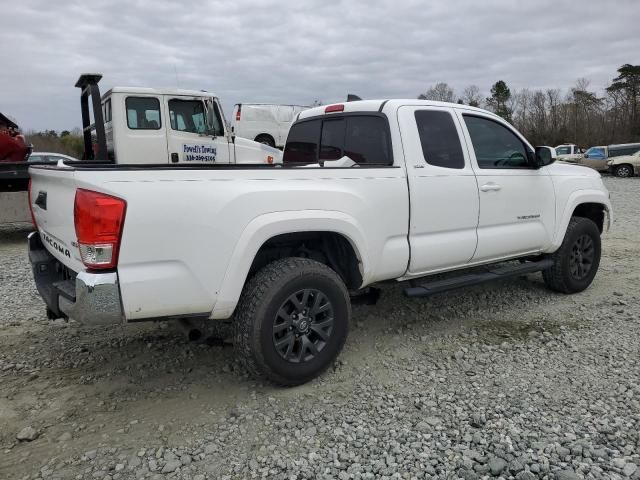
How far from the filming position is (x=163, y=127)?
30.9 feet

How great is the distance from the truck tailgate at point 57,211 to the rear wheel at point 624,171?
93.5 ft

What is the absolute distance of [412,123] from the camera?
13.4 ft

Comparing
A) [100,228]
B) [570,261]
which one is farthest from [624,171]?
[100,228]

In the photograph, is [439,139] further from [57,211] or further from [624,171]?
[624,171]

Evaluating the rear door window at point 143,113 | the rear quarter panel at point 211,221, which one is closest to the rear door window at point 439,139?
the rear quarter panel at point 211,221

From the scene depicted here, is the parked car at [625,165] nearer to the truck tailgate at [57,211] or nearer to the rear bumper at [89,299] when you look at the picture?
the truck tailgate at [57,211]

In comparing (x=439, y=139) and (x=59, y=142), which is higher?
(x=59, y=142)

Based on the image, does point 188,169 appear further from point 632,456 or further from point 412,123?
point 632,456

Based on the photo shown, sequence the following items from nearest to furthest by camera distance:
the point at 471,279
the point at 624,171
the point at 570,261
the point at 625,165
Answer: the point at 471,279, the point at 570,261, the point at 625,165, the point at 624,171

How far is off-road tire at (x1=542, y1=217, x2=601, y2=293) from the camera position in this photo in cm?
531

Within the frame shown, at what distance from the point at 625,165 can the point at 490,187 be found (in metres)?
25.9

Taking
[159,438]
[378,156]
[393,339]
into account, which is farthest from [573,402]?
[159,438]

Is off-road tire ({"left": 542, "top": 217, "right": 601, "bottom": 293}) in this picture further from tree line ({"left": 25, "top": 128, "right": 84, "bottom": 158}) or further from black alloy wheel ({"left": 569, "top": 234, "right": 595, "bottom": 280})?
tree line ({"left": 25, "top": 128, "right": 84, "bottom": 158})

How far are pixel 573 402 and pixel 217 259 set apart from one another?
94.0 inches
